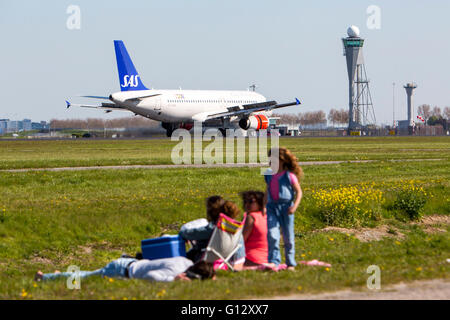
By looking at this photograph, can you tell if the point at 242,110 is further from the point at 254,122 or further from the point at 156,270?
the point at 156,270

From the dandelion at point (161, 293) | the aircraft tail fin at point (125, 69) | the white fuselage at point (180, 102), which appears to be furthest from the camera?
the aircraft tail fin at point (125, 69)

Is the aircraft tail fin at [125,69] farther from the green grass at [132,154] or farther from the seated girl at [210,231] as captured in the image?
the seated girl at [210,231]

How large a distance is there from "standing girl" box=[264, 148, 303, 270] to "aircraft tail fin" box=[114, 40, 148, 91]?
63.5 m

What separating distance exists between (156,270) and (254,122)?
221 ft

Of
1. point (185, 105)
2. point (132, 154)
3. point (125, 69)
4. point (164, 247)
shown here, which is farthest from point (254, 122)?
point (164, 247)

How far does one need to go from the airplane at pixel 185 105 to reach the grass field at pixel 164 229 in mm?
38959

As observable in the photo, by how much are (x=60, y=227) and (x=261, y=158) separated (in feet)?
87.0

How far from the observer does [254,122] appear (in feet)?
259

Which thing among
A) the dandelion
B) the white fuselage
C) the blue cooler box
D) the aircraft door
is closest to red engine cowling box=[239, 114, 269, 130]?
the white fuselage

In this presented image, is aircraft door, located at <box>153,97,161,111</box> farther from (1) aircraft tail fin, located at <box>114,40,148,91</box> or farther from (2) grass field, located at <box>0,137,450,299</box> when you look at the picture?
(2) grass field, located at <box>0,137,450,299</box>

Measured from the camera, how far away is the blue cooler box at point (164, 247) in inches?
497

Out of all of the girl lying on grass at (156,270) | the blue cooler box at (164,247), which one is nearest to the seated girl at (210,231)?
the blue cooler box at (164,247)

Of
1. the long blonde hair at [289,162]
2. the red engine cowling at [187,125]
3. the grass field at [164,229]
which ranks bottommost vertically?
the grass field at [164,229]
